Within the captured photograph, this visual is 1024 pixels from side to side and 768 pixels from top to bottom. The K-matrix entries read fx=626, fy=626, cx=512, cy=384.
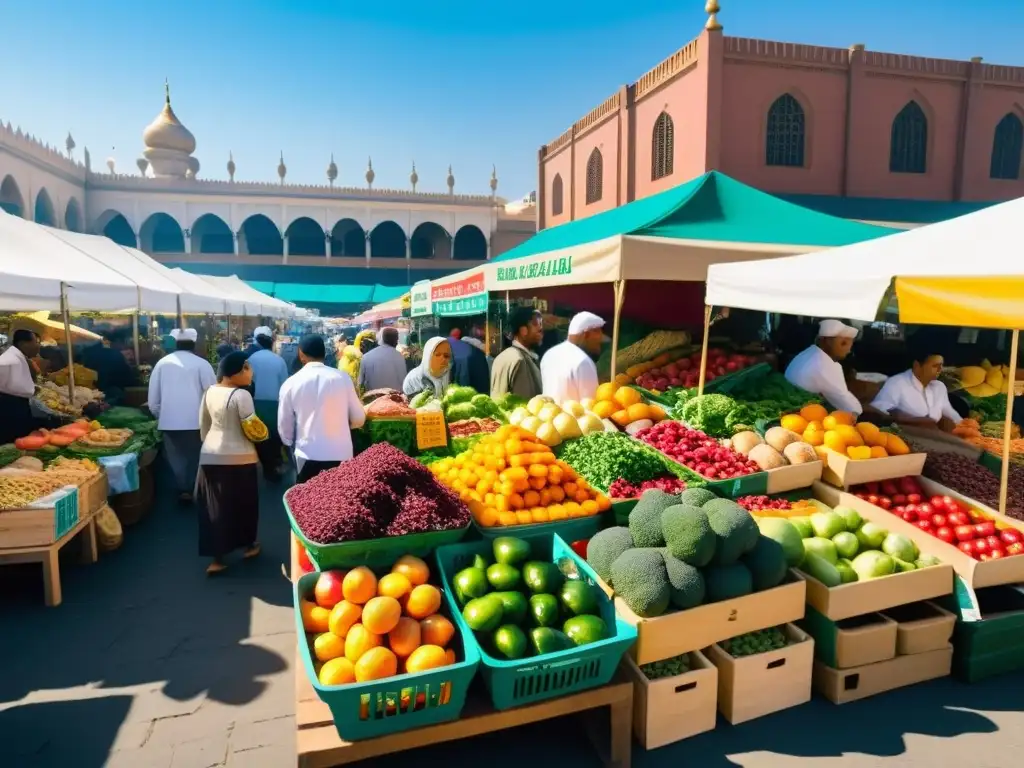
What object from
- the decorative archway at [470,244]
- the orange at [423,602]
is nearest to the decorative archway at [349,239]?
the decorative archway at [470,244]

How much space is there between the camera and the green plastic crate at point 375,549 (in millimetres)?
2537

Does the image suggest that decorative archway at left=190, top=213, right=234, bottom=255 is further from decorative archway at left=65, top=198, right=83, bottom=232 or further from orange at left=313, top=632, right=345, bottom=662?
orange at left=313, top=632, right=345, bottom=662

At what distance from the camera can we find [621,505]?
338 centimetres

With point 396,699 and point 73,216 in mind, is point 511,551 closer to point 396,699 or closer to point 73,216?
point 396,699

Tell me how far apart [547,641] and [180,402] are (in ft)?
15.2

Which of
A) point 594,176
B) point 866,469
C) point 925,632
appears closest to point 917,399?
point 866,469

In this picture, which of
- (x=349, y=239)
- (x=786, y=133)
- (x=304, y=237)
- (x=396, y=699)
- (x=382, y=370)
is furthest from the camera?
(x=349, y=239)

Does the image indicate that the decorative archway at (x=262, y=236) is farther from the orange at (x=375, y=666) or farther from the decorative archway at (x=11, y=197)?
the orange at (x=375, y=666)

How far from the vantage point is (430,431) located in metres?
4.21

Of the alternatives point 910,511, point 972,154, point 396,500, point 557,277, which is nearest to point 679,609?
point 396,500

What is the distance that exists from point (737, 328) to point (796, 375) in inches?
128

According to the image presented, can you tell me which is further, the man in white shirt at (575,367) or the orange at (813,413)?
the man in white shirt at (575,367)

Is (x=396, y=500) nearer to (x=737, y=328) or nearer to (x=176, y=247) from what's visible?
(x=737, y=328)

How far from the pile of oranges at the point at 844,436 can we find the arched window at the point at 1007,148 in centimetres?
1607
